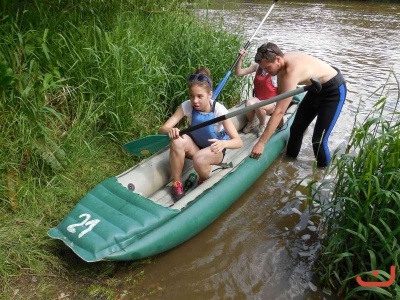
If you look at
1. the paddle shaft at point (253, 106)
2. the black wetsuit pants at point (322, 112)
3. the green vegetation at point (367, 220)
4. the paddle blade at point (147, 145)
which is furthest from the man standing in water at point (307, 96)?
the paddle blade at point (147, 145)

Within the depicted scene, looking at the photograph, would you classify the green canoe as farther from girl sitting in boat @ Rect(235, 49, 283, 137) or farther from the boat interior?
girl sitting in boat @ Rect(235, 49, 283, 137)

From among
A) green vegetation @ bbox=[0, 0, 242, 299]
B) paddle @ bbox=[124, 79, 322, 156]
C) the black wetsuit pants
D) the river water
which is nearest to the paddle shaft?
paddle @ bbox=[124, 79, 322, 156]

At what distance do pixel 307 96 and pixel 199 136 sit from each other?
125 cm

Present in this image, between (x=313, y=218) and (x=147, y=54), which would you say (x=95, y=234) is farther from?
(x=147, y=54)

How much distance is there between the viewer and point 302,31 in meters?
10.6

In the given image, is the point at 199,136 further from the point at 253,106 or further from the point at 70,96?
the point at 70,96

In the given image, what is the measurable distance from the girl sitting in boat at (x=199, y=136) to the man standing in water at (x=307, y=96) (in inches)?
17.6

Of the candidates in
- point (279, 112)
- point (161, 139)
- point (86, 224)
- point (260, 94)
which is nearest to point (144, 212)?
point (86, 224)

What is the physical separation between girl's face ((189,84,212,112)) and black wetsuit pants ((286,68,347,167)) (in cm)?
110

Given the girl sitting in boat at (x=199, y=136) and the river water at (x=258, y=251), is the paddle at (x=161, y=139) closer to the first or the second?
the girl sitting in boat at (x=199, y=136)

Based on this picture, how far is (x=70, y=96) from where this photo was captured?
10.4 feet

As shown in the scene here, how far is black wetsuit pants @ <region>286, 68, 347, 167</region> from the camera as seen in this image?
11.2ft

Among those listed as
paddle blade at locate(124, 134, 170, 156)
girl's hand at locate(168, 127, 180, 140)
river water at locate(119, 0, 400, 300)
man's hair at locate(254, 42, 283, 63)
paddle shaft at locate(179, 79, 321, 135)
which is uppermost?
man's hair at locate(254, 42, 283, 63)

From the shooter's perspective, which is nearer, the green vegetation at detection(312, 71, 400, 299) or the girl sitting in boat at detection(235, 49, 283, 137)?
the green vegetation at detection(312, 71, 400, 299)
